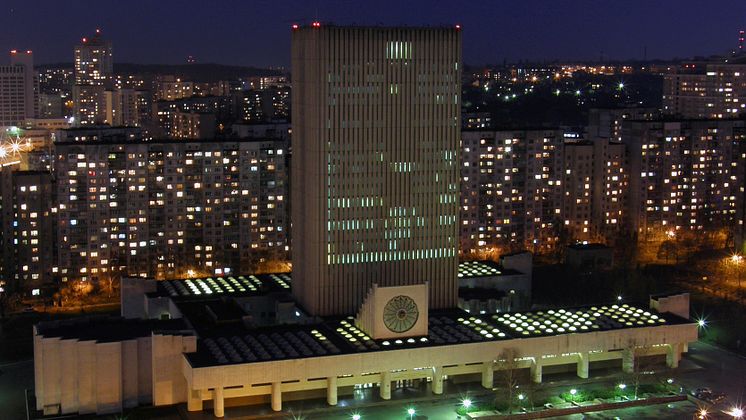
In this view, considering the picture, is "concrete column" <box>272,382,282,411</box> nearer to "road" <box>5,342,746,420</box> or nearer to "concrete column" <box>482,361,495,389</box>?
"road" <box>5,342,746,420</box>

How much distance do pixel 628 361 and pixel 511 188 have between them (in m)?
22.6

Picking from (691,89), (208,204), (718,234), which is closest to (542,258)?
(718,234)

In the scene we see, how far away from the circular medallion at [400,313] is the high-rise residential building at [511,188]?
21951 mm

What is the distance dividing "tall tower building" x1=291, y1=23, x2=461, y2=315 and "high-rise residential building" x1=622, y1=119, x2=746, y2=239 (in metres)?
24.6

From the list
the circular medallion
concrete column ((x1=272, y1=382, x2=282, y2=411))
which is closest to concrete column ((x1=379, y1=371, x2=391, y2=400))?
the circular medallion

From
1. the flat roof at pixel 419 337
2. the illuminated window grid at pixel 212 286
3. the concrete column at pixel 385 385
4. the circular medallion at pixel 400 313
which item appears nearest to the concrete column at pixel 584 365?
the flat roof at pixel 419 337

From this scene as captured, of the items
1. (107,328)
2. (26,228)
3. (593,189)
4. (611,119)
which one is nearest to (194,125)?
(26,228)

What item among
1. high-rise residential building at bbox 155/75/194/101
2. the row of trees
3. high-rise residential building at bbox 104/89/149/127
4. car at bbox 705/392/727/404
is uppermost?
high-rise residential building at bbox 155/75/194/101

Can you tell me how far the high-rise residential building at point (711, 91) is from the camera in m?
87.6

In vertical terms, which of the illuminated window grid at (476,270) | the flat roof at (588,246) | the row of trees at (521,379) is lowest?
the row of trees at (521,379)

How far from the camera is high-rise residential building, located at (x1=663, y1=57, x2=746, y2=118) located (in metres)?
87.6

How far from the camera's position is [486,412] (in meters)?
34.9

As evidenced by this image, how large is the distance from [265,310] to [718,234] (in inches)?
1257

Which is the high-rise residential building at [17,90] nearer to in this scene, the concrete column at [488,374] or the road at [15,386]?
the road at [15,386]
